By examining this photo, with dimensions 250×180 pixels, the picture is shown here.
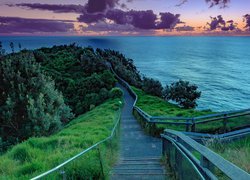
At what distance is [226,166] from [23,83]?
2152cm

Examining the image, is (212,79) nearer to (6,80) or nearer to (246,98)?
(246,98)

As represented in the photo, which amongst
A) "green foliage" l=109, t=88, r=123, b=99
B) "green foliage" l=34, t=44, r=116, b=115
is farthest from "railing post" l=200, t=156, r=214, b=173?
"green foliage" l=34, t=44, r=116, b=115

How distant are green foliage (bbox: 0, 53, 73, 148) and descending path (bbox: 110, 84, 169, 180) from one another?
5307 mm

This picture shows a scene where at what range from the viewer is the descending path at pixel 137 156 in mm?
8586

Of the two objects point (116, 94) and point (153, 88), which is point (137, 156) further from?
point (153, 88)

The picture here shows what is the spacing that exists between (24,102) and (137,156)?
37.1 ft

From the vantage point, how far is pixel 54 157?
7.53 m

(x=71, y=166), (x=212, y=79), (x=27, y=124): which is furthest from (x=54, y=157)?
(x=212, y=79)

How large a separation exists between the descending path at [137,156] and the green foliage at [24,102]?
5.31 metres

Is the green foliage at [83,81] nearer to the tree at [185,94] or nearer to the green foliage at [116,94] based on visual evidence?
the green foliage at [116,94]

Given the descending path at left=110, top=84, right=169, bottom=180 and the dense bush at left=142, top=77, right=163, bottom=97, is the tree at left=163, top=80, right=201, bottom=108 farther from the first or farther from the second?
the descending path at left=110, top=84, right=169, bottom=180

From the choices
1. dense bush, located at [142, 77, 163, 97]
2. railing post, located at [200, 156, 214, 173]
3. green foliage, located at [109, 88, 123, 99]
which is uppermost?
railing post, located at [200, 156, 214, 173]

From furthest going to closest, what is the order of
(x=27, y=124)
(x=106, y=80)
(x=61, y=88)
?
(x=61, y=88) → (x=106, y=80) → (x=27, y=124)

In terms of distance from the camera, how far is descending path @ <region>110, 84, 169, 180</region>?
28.2ft
